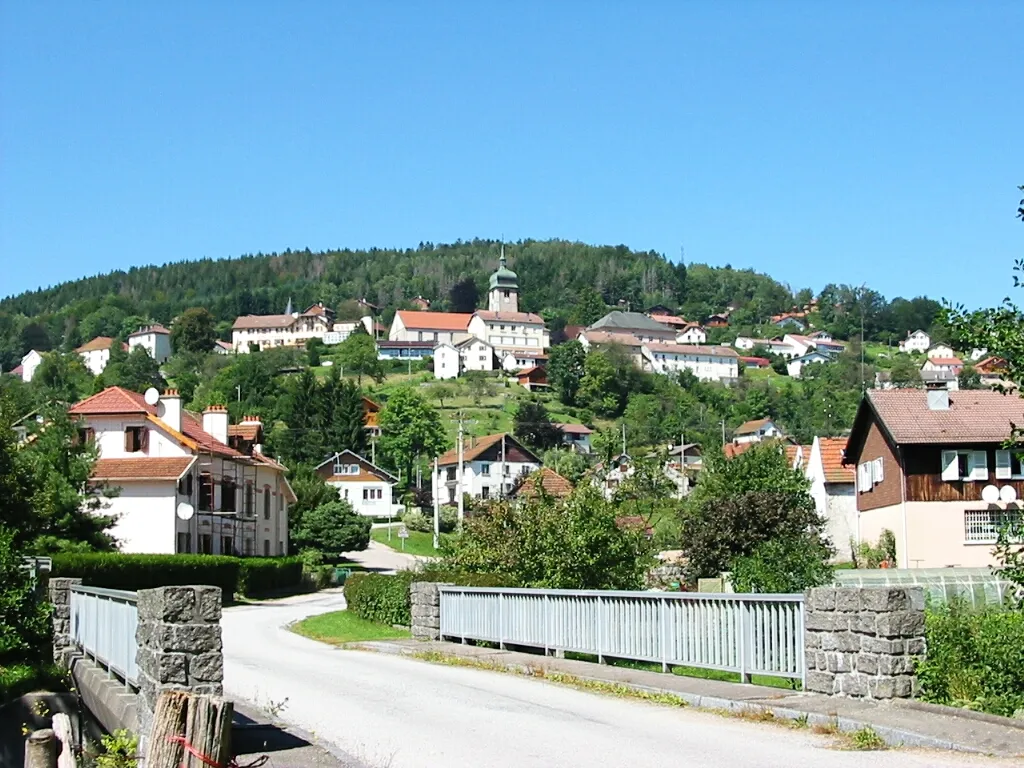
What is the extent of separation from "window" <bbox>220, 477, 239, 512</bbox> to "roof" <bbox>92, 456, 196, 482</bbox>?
12.0 feet

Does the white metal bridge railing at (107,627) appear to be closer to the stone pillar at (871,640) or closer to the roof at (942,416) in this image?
the stone pillar at (871,640)

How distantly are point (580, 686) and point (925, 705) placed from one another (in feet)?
18.7

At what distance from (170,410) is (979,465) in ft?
112

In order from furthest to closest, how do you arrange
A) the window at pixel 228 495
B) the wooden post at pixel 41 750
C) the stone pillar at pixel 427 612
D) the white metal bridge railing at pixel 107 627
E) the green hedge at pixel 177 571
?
the window at pixel 228 495 → the green hedge at pixel 177 571 → the stone pillar at pixel 427 612 → the white metal bridge railing at pixel 107 627 → the wooden post at pixel 41 750

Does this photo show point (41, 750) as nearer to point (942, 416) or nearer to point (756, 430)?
point (942, 416)

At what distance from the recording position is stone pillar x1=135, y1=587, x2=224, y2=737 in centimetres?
1048

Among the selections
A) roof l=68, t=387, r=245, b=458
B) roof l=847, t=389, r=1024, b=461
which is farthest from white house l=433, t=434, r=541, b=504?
roof l=847, t=389, r=1024, b=461

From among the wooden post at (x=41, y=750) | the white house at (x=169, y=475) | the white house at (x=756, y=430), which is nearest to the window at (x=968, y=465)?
the white house at (x=169, y=475)

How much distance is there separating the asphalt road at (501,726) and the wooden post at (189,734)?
3942 millimetres

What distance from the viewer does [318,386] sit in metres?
134

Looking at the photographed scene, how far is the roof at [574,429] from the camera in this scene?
148 metres

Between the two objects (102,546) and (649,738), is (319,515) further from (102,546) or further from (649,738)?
(649,738)

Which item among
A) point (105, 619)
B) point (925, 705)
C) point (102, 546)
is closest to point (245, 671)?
point (105, 619)

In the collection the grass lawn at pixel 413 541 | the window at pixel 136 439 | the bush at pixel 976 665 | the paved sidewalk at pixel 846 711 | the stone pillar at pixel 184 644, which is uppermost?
the window at pixel 136 439
